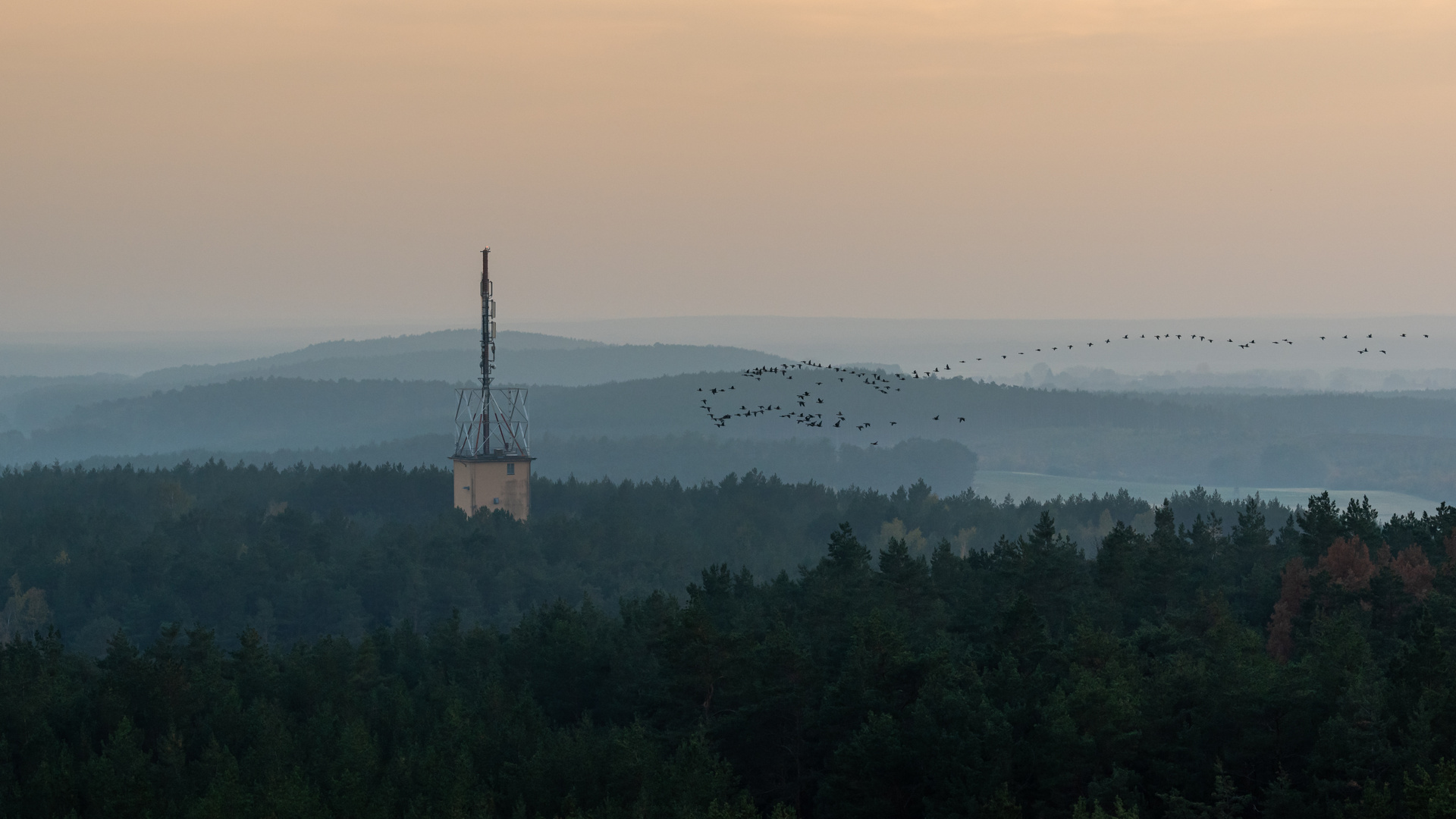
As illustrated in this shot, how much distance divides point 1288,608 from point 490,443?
68.6 metres

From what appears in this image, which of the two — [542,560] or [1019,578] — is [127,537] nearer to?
[542,560]

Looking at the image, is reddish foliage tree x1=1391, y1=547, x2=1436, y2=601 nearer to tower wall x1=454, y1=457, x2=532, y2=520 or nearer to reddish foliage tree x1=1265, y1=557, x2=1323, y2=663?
reddish foliage tree x1=1265, y1=557, x2=1323, y2=663

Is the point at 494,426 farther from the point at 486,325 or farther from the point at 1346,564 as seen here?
the point at 1346,564

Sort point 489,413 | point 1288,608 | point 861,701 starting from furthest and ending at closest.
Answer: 1. point 489,413
2. point 1288,608
3. point 861,701

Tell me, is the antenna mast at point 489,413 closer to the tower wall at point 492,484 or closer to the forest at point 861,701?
the tower wall at point 492,484

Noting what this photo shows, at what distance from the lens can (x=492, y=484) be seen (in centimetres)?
12244

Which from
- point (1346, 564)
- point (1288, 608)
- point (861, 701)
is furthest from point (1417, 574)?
point (861, 701)

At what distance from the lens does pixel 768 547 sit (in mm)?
153875

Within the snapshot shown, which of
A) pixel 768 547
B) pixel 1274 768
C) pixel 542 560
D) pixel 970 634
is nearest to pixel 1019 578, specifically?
pixel 970 634

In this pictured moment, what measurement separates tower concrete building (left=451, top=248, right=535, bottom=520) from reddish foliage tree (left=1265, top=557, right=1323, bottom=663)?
57.7m

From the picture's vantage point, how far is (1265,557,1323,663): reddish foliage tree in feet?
180

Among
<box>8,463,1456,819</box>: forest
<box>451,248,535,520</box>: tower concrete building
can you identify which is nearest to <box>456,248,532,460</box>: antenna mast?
<box>451,248,535,520</box>: tower concrete building

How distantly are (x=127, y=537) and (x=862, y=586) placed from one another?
9107 centimetres

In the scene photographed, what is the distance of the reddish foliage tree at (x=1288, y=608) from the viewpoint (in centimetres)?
5491
